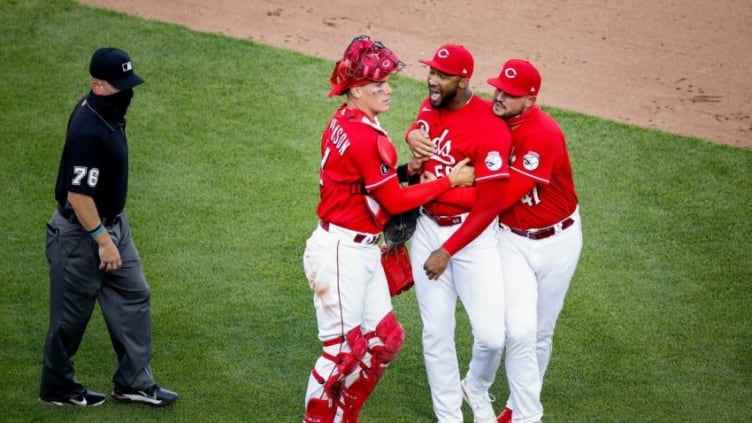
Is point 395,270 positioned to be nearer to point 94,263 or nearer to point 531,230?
point 531,230

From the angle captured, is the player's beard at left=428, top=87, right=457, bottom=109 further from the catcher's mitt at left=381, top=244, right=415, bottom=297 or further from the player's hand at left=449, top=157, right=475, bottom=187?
the catcher's mitt at left=381, top=244, right=415, bottom=297

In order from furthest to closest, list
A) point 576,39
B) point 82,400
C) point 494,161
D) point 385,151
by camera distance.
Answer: point 576,39, point 82,400, point 494,161, point 385,151

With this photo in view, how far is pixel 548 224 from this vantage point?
552cm

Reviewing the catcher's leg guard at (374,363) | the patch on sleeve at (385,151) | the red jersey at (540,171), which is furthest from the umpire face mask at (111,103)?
the red jersey at (540,171)

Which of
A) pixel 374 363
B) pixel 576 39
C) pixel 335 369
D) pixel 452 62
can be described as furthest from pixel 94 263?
pixel 576 39

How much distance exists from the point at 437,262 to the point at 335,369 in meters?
0.75

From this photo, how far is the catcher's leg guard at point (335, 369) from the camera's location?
5.32 meters

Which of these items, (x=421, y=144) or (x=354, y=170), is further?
(x=421, y=144)

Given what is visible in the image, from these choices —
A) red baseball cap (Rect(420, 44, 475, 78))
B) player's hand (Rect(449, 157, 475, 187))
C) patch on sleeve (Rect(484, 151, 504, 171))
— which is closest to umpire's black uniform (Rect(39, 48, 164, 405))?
red baseball cap (Rect(420, 44, 475, 78))

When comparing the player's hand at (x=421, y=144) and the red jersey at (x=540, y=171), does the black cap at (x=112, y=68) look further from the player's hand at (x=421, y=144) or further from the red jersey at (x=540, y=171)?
the red jersey at (x=540, y=171)

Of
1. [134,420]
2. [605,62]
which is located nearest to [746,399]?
[134,420]

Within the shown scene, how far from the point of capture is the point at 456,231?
5.36 metres

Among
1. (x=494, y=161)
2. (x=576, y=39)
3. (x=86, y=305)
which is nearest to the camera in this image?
(x=494, y=161)

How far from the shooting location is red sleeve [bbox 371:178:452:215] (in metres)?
5.19
